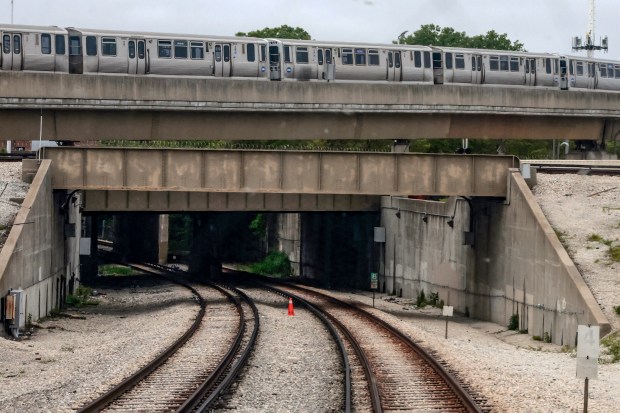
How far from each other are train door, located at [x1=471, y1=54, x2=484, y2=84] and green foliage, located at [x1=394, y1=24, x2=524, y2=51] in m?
66.5

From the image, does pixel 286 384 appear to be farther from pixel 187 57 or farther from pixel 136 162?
pixel 187 57

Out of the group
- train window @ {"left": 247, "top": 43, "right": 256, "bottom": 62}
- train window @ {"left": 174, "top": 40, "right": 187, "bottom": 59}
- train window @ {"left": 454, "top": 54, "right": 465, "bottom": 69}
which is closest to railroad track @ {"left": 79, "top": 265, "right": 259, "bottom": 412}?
train window @ {"left": 174, "top": 40, "right": 187, "bottom": 59}

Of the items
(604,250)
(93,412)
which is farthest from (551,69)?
(93,412)

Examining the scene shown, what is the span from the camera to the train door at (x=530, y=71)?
58.8 meters

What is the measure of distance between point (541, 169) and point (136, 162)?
17.8 metres

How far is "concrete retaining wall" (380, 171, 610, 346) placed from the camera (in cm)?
3222

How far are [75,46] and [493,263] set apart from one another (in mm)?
22694

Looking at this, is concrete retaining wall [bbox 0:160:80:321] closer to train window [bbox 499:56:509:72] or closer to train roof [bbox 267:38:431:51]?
train roof [bbox 267:38:431:51]

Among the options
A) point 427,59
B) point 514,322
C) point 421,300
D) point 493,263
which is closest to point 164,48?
point 427,59

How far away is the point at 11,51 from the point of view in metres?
46.4

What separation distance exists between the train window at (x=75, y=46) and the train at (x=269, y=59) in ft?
0.16

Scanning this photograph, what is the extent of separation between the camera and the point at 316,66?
5256cm

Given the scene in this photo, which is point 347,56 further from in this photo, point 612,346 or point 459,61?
point 612,346

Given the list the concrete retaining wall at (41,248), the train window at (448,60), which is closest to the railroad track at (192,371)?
the concrete retaining wall at (41,248)
